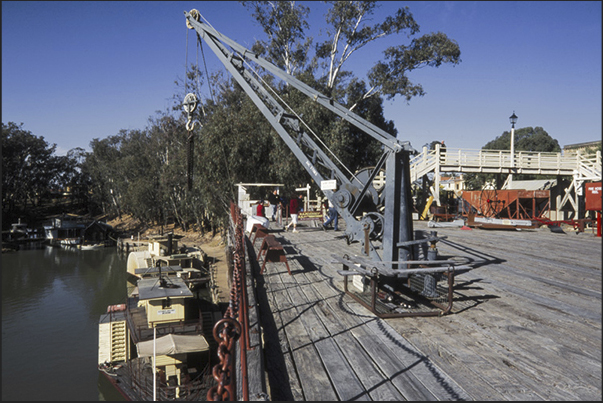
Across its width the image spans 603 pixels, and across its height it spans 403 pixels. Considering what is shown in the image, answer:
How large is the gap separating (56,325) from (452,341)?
2388 centimetres

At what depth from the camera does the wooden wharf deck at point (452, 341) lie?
139 inches

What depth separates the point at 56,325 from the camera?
22125 mm

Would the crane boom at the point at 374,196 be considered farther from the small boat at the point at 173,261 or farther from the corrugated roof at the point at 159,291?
the small boat at the point at 173,261

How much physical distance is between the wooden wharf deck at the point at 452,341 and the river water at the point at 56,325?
13068 mm

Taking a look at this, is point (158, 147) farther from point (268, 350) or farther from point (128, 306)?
point (268, 350)

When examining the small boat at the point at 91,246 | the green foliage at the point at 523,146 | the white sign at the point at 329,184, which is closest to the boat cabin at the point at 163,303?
the white sign at the point at 329,184

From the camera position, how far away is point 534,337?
15.4ft

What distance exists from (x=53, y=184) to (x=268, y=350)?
7496 centimetres

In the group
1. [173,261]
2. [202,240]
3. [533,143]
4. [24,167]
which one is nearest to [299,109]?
[173,261]

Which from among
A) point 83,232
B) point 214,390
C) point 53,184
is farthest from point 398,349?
point 53,184

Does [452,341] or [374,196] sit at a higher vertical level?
[374,196]

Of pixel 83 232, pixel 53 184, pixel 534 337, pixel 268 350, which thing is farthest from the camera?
pixel 53 184

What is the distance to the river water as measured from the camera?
15938mm

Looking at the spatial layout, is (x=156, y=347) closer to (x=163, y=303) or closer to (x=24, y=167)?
(x=163, y=303)
